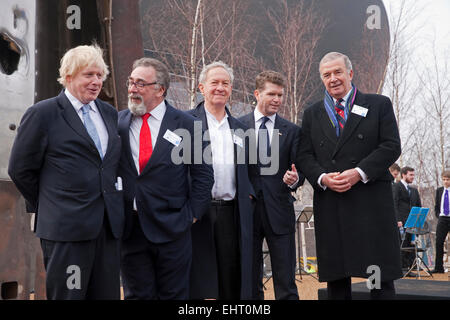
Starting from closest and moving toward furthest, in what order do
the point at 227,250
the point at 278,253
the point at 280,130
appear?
the point at 227,250 → the point at 278,253 → the point at 280,130

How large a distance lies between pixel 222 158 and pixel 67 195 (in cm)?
148

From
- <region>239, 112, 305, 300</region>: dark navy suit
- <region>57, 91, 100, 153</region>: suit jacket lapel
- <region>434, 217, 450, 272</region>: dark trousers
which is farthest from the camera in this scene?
<region>434, 217, 450, 272</region>: dark trousers

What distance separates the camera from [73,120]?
114 inches

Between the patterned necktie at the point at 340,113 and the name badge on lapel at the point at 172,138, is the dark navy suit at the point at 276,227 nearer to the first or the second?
the patterned necktie at the point at 340,113

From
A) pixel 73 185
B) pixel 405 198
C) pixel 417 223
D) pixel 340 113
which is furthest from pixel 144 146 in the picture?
pixel 405 198

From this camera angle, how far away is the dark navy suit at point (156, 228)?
127 inches

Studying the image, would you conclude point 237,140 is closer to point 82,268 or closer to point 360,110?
point 360,110

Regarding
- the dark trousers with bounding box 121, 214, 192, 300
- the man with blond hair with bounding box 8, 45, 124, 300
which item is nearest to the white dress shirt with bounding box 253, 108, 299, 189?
the dark trousers with bounding box 121, 214, 192, 300

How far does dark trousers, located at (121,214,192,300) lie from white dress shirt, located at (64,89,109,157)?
21.9 inches

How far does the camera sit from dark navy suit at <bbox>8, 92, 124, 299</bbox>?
2746 mm

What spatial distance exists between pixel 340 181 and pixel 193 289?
1296 mm

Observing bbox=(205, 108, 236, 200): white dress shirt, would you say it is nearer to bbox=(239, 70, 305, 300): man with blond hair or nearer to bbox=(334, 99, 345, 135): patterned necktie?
bbox=(239, 70, 305, 300): man with blond hair

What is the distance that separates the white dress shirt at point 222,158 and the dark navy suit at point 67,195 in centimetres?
110
